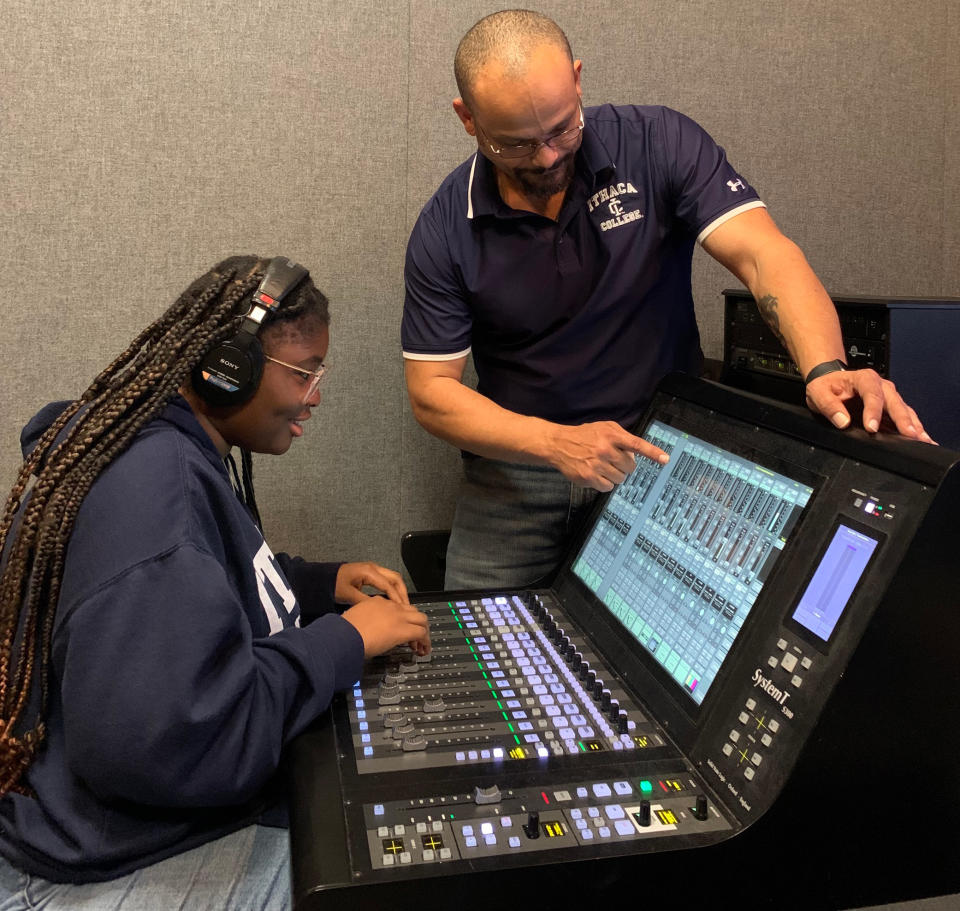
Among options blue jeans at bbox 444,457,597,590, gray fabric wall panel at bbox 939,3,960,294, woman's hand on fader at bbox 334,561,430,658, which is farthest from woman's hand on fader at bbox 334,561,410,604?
gray fabric wall panel at bbox 939,3,960,294

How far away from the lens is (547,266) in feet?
5.35

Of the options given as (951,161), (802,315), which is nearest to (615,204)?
(802,315)

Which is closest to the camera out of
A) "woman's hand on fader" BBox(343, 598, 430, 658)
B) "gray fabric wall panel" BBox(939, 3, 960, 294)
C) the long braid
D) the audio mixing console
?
the audio mixing console

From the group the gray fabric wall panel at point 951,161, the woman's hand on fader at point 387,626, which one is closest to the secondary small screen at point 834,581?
the woman's hand on fader at point 387,626

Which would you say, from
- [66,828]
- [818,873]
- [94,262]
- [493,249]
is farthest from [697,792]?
[94,262]

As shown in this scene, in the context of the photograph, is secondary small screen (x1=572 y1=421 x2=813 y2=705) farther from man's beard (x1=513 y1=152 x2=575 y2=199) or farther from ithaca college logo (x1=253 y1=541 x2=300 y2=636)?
man's beard (x1=513 y1=152 x2=575 y2=199)

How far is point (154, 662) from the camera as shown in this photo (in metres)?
0.85

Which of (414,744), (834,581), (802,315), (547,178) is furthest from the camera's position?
(547,178)

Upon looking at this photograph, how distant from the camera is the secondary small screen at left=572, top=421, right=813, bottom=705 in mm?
913

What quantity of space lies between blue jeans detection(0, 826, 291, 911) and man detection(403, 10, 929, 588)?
689 millimetres

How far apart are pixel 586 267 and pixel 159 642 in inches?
40.3

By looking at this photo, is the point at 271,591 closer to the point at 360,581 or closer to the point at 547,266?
the point at 360,581

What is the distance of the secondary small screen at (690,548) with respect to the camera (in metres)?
0.91

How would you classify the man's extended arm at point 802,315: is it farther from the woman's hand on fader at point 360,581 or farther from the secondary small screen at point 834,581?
the woman's hand on fader at point 360,581
